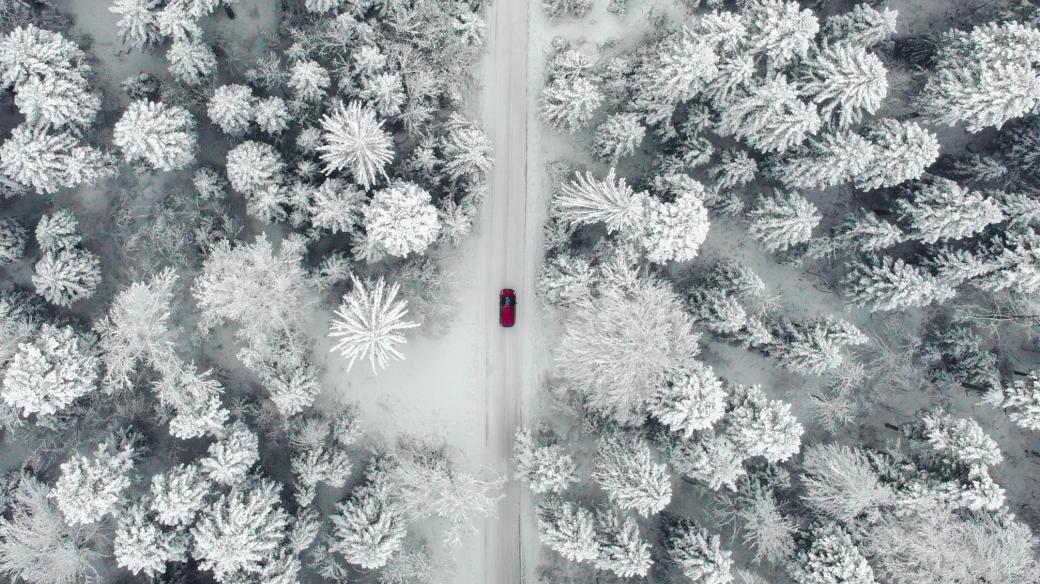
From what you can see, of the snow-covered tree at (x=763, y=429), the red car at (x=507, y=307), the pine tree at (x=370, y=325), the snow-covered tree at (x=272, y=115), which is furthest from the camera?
the red car at (x=507, y=307)

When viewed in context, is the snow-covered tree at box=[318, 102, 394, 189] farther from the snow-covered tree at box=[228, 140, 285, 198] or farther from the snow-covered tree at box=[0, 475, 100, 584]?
the snow-covered tree at box=[0, 475, 100, 584]

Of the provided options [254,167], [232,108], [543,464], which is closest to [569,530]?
[543,464]

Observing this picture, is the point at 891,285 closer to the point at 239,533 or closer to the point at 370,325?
the point at 370,325

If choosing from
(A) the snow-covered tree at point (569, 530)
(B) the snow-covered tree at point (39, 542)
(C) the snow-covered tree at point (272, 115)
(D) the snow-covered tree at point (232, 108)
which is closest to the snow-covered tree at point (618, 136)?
(C) the snow-covered tree at point (272, 115)

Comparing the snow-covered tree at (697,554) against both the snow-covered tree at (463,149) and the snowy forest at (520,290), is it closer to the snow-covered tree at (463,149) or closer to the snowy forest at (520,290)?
the snowy forest at (520,290)

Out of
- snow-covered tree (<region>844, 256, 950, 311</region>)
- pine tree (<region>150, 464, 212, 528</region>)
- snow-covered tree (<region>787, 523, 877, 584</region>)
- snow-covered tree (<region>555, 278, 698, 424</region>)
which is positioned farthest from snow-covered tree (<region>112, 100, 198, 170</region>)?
snow-covered tree (<region>787, 523, 877, 584</region>)
